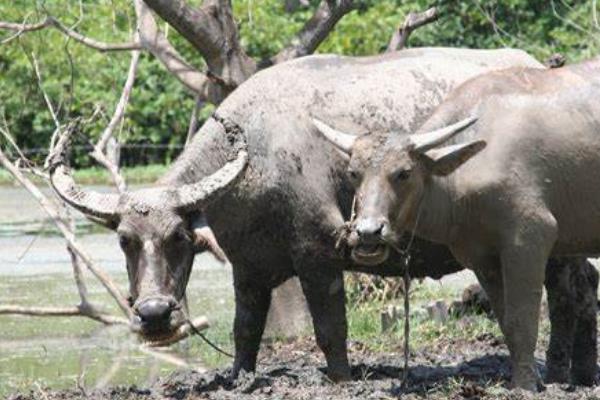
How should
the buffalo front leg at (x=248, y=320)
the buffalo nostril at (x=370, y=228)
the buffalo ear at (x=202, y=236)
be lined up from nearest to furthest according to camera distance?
the buffalo nostril at (x=370, y=228), the buffalo ear at (x=202, y=236), the buffalo front leg at (x=248, y=320)

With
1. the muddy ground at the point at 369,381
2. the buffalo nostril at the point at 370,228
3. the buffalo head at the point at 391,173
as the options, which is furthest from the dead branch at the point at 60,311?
the buffalo nostril at the point at 370,228

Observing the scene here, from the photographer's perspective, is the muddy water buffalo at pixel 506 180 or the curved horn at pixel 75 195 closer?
the muddy water buffalo at pixel 506 180

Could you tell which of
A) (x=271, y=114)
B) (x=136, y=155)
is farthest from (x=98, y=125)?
(x=271, y=114)

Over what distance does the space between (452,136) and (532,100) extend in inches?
25.3

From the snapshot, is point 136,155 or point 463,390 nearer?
point 463,390

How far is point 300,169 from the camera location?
1006 cm

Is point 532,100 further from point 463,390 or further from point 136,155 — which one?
point 136,155

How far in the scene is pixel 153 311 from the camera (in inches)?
355

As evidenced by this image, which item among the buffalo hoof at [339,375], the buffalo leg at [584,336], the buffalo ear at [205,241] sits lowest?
the buffalo hoof at [339,375]

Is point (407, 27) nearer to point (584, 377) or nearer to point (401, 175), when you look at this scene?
point (584, 377)

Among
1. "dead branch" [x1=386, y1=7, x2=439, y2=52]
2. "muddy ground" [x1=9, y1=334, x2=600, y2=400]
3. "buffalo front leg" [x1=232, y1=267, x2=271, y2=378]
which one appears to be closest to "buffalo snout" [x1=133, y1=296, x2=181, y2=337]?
"muddy ground" [x1=9, y1=334, x2=600, y2=400]

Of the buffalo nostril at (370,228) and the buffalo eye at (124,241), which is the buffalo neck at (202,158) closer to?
the buffalo eye at (124,241)

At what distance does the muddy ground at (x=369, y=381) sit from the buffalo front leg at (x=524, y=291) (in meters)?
0.17

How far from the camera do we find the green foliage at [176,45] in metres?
25.2
